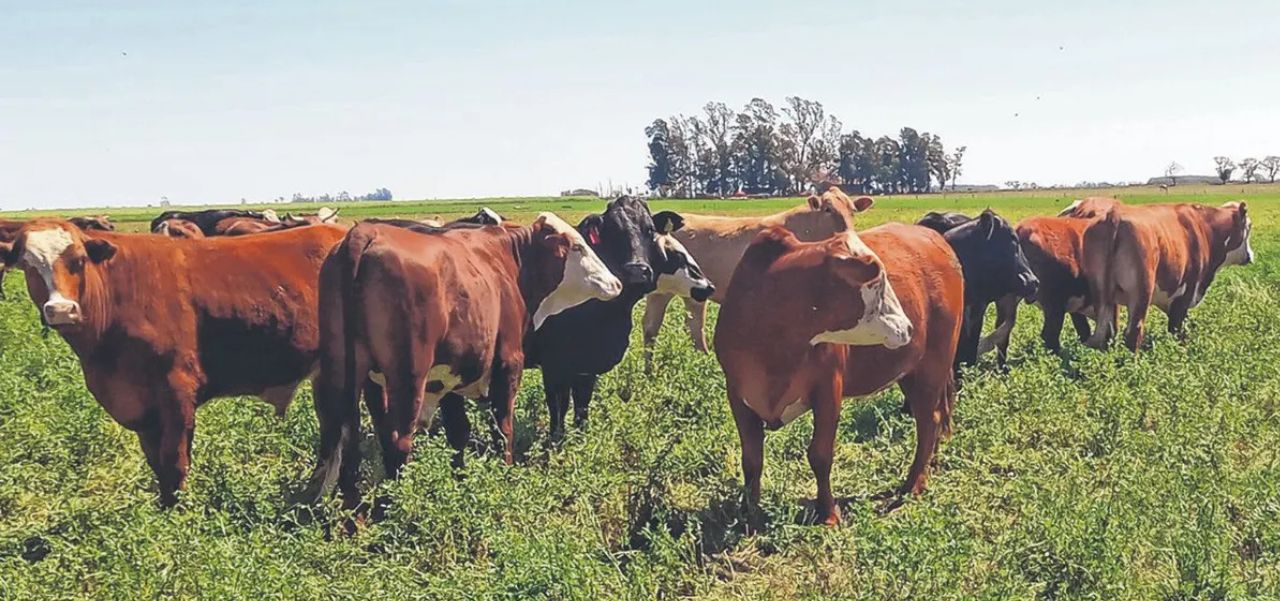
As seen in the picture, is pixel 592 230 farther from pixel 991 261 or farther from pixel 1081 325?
pixel 1081 325

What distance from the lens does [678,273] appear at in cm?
984

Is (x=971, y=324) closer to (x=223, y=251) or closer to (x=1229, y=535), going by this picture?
(x=1229, y=535)

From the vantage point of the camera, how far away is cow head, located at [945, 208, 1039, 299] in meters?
9.42

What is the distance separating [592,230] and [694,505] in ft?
10.3

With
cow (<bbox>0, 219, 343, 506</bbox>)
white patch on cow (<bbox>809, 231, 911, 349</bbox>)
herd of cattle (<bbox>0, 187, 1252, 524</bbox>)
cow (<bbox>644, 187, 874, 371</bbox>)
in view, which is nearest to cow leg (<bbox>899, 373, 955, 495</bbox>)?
herd of cattle (<bbox>0, 187, 1252, 524</bbox>)

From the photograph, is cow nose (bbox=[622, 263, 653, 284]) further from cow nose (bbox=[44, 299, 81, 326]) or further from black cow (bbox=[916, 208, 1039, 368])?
cow nose (bbox=[44, 299, 81, 326])

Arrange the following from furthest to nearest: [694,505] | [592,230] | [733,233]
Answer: [733,233] → [592,230] → [694,505]

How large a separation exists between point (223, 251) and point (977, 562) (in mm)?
5263

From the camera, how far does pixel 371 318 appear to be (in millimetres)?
6062

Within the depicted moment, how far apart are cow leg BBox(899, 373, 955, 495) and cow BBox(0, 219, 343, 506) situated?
4.30 m

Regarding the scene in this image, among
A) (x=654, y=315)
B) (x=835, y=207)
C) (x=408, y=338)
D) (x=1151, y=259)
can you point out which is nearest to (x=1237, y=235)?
(x=1151, y=259)

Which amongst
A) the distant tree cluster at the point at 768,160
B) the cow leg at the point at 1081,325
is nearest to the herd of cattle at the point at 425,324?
the cow leg at the point at 1081,325

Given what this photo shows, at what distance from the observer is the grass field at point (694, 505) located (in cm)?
483

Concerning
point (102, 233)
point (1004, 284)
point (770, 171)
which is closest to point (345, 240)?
point (102, 233)
